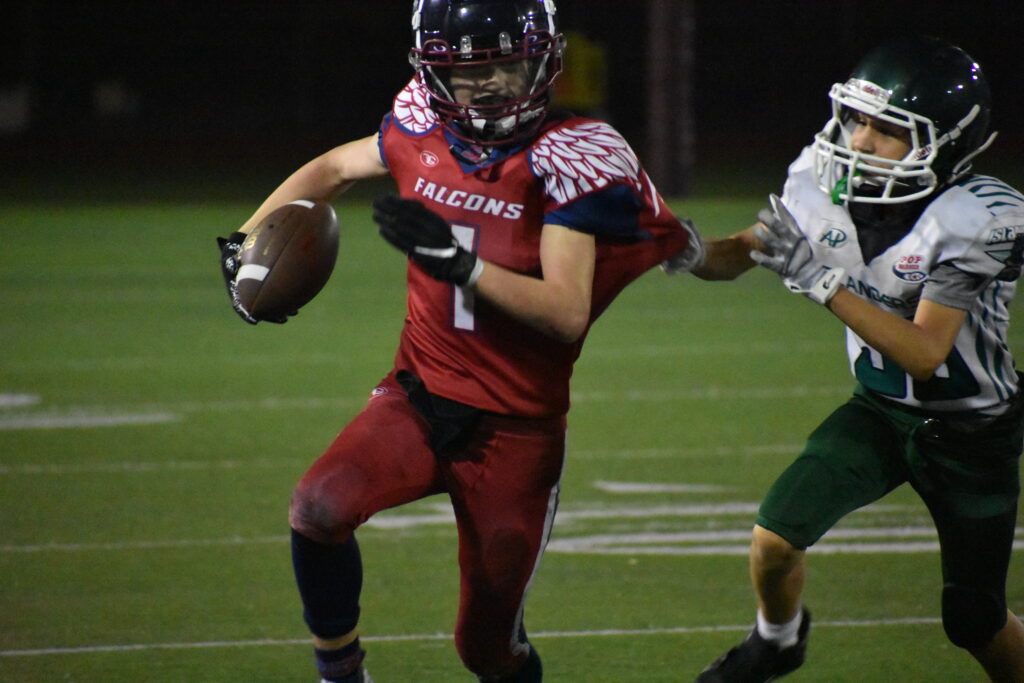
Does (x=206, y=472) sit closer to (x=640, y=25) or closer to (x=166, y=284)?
(x=166, y=284)

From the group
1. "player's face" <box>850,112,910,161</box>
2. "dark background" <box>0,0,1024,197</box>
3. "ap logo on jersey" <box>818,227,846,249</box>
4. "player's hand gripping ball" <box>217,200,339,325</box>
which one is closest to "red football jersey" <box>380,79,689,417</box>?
"player's hand gripping ball" <box>217,200,339,325</box>

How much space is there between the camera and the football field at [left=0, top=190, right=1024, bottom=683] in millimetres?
3922

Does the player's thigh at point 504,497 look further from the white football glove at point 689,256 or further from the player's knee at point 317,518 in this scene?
the white football glove at point 689,256

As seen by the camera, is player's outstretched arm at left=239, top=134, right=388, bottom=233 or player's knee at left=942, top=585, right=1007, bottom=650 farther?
player's outstretched arm at left=239, top=134, right=388, bottom=233

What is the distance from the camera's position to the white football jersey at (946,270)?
3.02 m

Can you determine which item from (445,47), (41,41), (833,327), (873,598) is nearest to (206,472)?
(873,598)

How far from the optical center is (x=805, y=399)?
275 inches

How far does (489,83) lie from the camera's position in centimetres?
293

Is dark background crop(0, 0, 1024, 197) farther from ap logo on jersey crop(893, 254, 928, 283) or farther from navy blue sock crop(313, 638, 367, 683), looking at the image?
navy blue sock crop(313, 638, 367, 683)

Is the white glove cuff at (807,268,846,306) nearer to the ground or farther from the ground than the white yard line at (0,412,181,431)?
farther from the ground

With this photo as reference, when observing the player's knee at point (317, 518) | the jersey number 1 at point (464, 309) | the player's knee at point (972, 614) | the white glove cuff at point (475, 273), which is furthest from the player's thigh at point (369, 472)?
the player's knee at point (972, 614)

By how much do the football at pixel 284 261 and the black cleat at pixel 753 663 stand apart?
1237 millimetres

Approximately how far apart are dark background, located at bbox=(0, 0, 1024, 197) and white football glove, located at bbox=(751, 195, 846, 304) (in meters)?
20.0

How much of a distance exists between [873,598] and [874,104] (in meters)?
1.79
